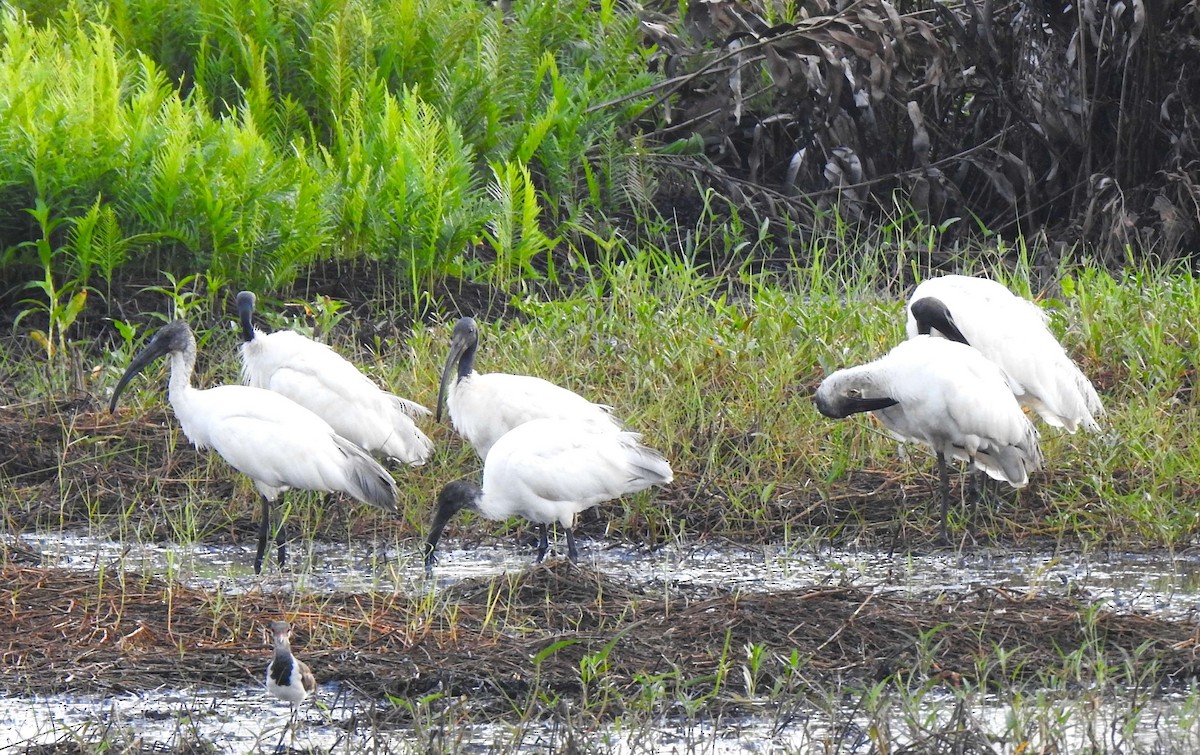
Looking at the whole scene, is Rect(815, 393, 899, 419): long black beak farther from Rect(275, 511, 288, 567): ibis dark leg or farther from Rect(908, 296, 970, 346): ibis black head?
Rect(275, 511, 288, 567): ibis dark leg

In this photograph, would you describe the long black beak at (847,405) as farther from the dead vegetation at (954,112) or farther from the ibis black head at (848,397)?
the dead vegetation at (954,112)

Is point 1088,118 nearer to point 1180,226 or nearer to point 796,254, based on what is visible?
point 1180,226

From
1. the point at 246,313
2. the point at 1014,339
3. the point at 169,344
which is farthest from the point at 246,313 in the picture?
the point at 1014,339

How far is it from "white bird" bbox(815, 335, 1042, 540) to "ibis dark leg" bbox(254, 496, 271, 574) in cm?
211

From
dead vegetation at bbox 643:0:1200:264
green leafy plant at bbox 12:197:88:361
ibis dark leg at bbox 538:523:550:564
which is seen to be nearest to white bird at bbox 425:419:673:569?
ibis dark leg at bbox 538:523:550:564

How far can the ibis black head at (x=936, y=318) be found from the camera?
7.28 metres

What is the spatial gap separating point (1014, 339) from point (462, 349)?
221cm

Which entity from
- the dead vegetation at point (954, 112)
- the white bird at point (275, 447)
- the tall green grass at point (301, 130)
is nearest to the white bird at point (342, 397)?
the white bird at point (275, 447)

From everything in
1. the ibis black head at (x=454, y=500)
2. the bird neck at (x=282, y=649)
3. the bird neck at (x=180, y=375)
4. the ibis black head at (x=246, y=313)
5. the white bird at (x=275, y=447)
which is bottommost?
the bird neck at (x=282, y=649)

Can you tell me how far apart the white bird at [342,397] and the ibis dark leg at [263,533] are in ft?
2.03

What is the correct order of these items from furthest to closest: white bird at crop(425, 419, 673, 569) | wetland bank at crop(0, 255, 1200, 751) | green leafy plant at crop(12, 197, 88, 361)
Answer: green leafy plant at crop(12, 197, 88, 361), white bird at crop(425, 419, 673, 569), wetland bank at crop(0, 255, 1200, 751)

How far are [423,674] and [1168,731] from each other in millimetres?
1862

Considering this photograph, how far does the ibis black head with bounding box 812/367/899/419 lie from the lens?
6922 millimetres

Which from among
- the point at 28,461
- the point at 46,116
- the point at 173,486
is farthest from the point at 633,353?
the point at 46,116
